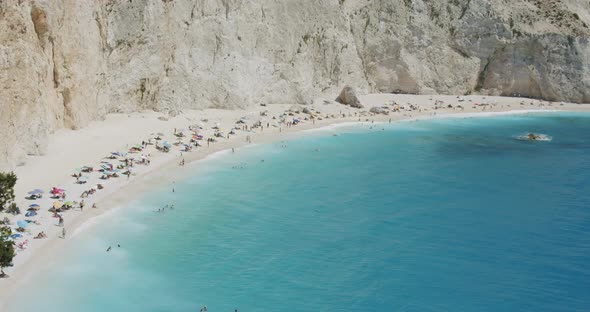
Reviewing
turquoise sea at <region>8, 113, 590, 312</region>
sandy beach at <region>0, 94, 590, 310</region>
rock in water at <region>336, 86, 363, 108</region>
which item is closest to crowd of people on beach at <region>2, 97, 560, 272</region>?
sandy beach at <region>0, 94, 590, 310</region>

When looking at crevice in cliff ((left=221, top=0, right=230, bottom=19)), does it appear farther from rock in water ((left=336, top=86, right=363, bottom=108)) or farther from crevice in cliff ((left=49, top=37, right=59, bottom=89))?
crevice in cliff ((left=49, top=37, right=59, bottom=89))

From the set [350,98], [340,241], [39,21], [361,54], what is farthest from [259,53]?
[340,241]

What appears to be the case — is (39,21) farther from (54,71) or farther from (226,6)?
(226,6)

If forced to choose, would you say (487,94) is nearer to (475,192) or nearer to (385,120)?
(385,120)

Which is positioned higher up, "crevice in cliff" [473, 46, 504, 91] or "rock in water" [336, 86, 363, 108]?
"crevice in cliff" [473, 46, 504, 91]

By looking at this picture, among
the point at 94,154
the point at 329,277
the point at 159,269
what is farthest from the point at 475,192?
the point at 94,154

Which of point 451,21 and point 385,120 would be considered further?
point 451,21
